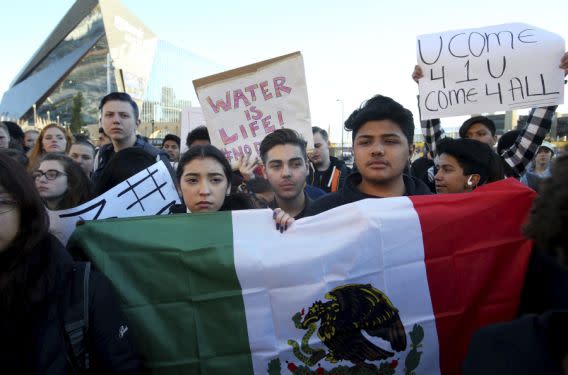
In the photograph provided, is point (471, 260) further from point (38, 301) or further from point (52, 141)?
point (52, 141)

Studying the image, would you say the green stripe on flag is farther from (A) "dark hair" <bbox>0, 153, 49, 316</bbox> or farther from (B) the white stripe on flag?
(A) "dark hair" <bbox>0, 153, 49, 316</bbox>

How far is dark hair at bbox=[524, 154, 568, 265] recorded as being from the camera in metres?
0.88

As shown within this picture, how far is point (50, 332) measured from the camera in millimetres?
1366

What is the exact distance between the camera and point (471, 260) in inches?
70.6

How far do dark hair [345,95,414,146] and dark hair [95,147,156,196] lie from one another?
171cm

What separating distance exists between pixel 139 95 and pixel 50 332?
9.30 meters

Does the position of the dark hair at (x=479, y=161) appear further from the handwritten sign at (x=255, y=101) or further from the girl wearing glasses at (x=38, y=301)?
the girl wearing glasses at (x=38, y=301)

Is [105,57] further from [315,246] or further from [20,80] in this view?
[315,246]

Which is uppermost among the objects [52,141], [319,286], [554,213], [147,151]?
[52,141]

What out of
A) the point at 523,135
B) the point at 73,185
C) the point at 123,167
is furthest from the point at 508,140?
the point at 73,185

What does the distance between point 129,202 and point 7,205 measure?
0.98 metres

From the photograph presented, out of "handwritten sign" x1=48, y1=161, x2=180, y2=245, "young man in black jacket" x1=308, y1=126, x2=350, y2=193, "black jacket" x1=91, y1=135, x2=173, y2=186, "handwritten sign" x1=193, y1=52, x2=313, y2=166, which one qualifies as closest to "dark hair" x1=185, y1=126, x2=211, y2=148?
"black jacket" x1=91, y1=135, x2=173, y2=186

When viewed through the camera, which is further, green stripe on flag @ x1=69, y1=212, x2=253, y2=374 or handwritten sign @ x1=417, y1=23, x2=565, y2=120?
handwritten sign @ x1=417, y1=23, x2=565, y2=120

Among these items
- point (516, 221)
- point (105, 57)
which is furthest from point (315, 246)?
point (105, 57)
